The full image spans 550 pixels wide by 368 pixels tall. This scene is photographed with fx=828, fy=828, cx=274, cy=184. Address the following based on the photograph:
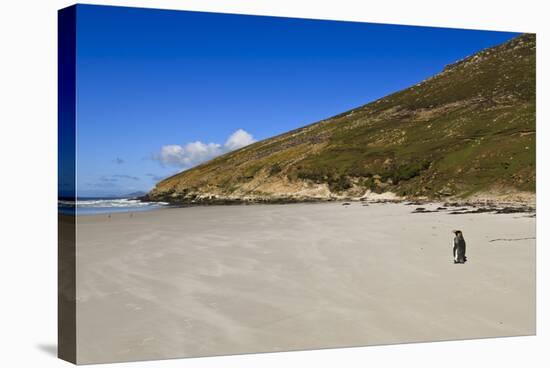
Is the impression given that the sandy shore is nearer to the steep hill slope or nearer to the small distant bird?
the small distant bird

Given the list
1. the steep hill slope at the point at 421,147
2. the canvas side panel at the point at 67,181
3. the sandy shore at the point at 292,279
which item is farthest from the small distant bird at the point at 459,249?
the canvas side panel at the point at 67,181

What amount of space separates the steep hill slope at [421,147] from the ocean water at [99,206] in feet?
3.72

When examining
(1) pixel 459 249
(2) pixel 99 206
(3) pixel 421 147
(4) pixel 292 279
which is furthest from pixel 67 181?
(1) pixel 459 249

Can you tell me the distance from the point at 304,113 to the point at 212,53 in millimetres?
1711

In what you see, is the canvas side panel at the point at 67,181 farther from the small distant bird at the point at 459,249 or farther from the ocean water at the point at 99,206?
the small distant bird at the point at 459,249

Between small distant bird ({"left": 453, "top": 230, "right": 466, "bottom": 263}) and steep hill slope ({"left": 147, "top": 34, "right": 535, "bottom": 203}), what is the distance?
80 centimetres

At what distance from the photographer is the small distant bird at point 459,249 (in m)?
13.0

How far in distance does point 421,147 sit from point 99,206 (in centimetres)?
547

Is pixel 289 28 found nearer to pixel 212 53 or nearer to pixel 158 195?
pixel 212 53

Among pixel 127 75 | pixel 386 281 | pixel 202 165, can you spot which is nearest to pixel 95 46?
pixel 127 75

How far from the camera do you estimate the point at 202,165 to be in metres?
11.9

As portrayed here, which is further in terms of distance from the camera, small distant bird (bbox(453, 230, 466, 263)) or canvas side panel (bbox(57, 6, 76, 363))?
small distant bird (bbox(453, 230, 466, 263))

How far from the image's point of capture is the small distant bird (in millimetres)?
12953

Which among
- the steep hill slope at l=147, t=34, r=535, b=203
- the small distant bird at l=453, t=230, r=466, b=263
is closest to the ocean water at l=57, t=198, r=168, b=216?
the steep hill slope at l=147, t=34, r=535, b=203
